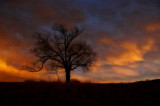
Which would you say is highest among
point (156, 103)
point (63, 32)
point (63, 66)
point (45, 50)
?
point (63, 32)

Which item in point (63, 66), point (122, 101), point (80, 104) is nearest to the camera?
point (80, 104)

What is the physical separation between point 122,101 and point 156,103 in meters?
1.53

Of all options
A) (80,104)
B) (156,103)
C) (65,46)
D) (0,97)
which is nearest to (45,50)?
(65,46)

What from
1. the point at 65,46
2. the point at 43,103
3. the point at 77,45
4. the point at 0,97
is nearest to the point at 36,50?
the point at 65,46

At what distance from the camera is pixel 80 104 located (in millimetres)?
5844

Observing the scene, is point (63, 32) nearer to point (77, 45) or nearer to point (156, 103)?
point (77, 45)

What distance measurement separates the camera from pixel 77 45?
792 inches

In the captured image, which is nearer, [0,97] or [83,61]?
[0,97]

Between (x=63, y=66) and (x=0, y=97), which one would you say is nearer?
(x=0, y=97)

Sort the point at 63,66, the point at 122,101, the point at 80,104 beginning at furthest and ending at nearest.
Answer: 1. the point at 63,66
2. the point at 122,101
3. the point at 80,104

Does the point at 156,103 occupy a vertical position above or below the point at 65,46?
below

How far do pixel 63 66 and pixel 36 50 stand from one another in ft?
15.6

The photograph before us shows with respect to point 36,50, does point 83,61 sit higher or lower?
lower

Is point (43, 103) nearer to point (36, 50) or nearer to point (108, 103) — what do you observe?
point (108, 103)
